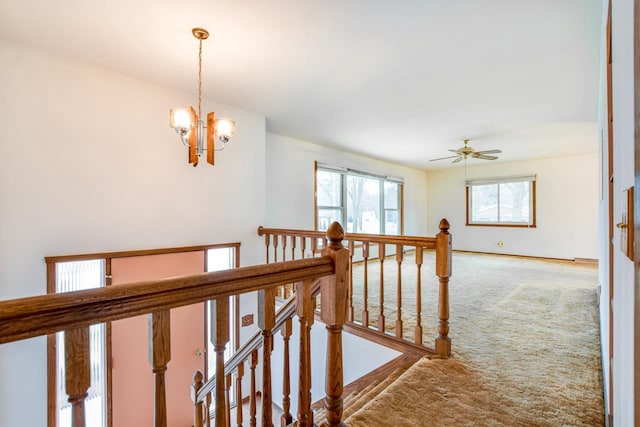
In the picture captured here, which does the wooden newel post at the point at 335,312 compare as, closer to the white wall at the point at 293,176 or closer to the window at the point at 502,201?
the white wall at the point at 293,176

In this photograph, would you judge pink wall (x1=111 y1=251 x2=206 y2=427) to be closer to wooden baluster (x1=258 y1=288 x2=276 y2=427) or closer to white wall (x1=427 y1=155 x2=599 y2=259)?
wooden baluster (x1=258 y1=288 x2=276 y2=427)

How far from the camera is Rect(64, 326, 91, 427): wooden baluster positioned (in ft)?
2.02

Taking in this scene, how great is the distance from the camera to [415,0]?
5.82 feet

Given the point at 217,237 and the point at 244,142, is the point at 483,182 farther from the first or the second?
the point at 217,237

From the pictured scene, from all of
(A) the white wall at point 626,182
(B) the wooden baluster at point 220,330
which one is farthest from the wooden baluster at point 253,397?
(A) the white wall at point 626,182

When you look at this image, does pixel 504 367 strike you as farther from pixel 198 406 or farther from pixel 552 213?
pixel 552 213

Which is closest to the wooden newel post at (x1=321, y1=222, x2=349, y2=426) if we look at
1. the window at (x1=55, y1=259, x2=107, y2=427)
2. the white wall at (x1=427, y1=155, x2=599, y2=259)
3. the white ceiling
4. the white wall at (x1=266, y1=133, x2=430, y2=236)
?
the white ceiling

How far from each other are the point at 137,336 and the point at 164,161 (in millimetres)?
1679

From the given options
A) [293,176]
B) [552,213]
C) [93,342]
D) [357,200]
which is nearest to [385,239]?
[93,342]

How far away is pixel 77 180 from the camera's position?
97.6 inches

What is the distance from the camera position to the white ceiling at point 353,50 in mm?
1858

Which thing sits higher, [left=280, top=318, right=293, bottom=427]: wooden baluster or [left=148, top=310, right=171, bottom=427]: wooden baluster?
[left=148, top=310, right=171, bottom=427]: wooden baluster

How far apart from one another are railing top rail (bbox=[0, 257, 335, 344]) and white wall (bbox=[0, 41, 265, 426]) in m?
2.37

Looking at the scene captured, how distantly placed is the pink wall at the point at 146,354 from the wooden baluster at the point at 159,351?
7.06ft
